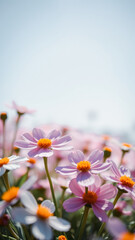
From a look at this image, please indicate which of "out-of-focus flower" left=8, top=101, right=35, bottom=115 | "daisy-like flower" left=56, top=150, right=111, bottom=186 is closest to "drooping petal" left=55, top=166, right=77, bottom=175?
"daisy-like flower" left=56, top=150, right=111, bottom=186

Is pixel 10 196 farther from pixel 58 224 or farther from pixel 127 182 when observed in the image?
pixel 127 182

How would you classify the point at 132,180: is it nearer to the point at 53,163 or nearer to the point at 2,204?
the point at 2,204

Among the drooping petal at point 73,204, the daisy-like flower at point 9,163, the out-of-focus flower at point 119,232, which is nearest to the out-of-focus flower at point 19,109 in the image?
the daisy-like flower at point 9,163

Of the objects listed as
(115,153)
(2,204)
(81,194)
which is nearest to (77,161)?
(81,194)

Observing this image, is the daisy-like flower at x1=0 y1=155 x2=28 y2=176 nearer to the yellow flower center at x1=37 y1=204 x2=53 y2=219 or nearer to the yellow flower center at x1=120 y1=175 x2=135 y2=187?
the yellow flower center at x1=37 y1=204 x2=53 y2=219

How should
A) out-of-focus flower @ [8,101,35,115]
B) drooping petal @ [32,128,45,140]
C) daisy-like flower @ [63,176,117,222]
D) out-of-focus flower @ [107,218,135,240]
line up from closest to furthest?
1. out-of-focus flower @ [107,218,135,240]
2. daisy-like flower @ [63,176,117,222]
3. drooping petal @ [32,128,45,140]
4. out-of-focus flower @ [8,101,35,115]

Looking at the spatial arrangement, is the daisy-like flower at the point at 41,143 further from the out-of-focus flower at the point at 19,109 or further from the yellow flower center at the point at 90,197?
the out-of-focus flower at the point at 19,109
